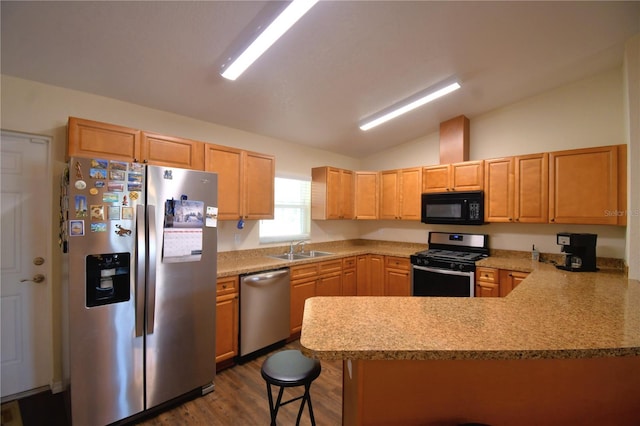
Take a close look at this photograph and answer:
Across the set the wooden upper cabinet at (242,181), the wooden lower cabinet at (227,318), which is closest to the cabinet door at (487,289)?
the wooden upper cabinet at (242,181)

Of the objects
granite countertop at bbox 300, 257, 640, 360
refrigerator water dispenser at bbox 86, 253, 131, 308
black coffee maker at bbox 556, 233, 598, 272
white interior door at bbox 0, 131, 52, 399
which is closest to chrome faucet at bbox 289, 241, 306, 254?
refrigerator water dispenser at bbox 86, 253, 131, 308

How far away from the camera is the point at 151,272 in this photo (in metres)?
1.97

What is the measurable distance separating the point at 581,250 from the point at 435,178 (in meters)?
1.72

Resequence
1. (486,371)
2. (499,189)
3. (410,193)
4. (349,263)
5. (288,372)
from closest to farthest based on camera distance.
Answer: (486,371) < (288,372) < (499,189) < (349,263) < (410,193)

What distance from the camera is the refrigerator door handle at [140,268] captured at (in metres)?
1.93

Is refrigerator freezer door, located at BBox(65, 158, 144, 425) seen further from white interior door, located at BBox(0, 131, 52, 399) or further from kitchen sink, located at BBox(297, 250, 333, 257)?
kitchen sink, located at BBox(297, 250, 333, 257)

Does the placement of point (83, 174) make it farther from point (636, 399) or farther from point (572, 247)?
point (572, 247)

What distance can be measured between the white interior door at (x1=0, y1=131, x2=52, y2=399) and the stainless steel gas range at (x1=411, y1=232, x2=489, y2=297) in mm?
3814

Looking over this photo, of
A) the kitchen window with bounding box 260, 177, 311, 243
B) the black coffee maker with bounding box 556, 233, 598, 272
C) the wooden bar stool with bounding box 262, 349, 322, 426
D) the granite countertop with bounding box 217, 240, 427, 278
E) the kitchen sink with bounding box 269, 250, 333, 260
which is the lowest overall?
the wooden bar stool with bounding box 262, 349, 322, 426

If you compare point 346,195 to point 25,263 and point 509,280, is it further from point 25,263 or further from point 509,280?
point 25,263

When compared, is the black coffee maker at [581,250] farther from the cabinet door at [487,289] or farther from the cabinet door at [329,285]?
the cabinet door at [329,285]

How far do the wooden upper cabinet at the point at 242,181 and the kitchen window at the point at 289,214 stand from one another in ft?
1.74

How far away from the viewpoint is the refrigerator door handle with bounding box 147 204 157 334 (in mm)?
1960

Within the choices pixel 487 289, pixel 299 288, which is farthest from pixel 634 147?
pixel 299 288
